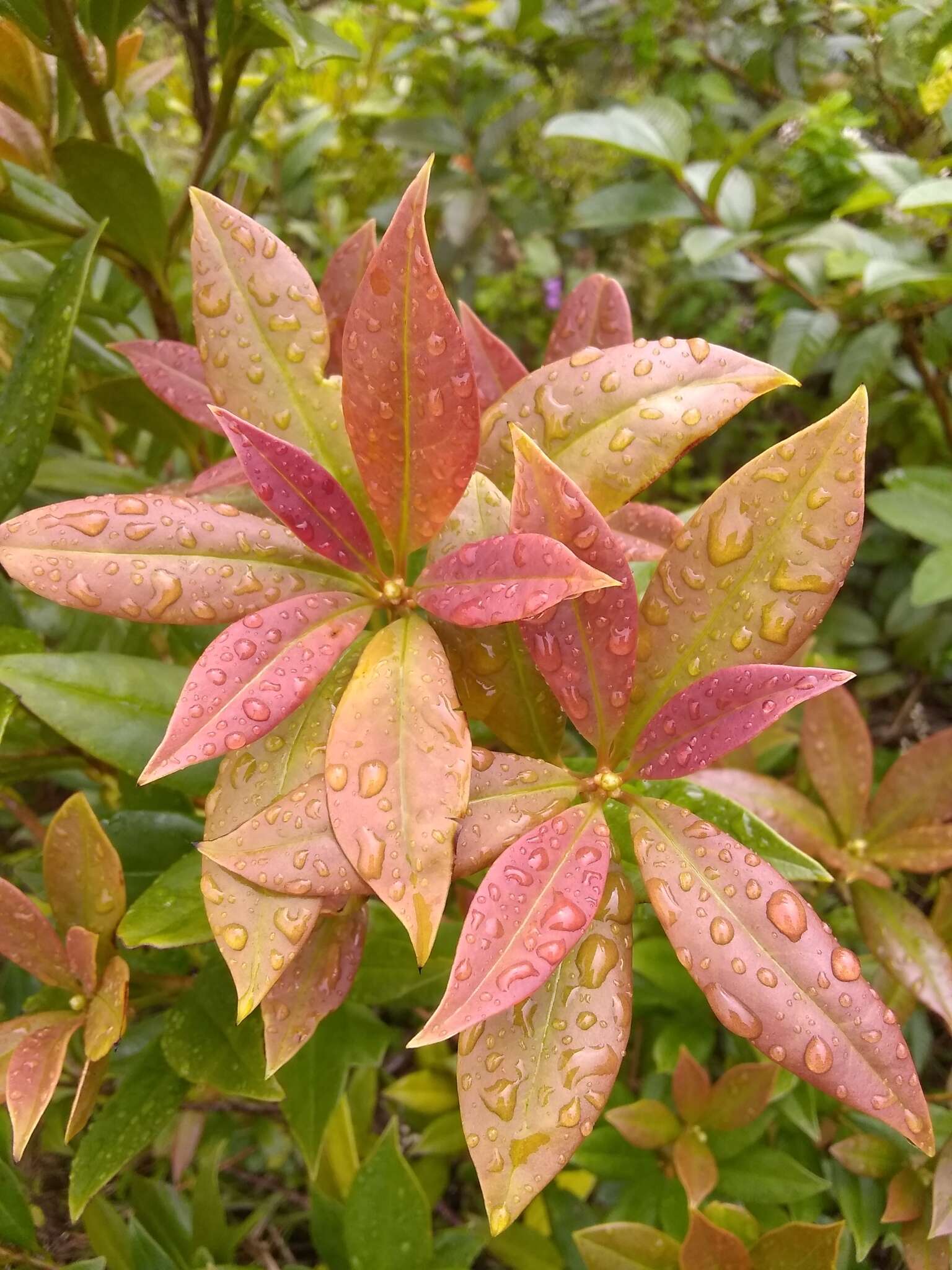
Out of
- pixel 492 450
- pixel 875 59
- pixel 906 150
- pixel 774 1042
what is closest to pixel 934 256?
pixel 906 150

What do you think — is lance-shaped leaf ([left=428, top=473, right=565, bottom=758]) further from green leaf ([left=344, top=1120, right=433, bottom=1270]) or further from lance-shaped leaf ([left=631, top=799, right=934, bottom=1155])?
green leaf ([left=344, top=1120, right=433, bottom=1270])

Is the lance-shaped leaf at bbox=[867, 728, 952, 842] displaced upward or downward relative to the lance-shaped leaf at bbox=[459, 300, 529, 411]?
downward

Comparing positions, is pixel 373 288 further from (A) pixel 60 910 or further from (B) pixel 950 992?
(B) pixel 950 992

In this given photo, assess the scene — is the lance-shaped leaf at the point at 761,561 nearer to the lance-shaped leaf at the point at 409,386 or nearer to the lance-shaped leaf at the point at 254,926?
the lance-shaped leaf at the point at 409,386

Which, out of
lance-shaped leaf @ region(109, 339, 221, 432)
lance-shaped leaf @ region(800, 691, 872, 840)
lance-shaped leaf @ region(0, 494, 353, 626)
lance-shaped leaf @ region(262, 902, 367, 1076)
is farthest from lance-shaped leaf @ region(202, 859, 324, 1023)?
lance-shaped leaf @ region(800, 691, 872, 840)

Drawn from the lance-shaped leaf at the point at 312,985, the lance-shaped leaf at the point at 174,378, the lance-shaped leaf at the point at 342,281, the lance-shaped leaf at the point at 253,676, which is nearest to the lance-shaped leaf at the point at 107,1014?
the lance-shaped leaf at the point at 312,985

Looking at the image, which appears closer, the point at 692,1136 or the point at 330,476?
the point at 330,476
